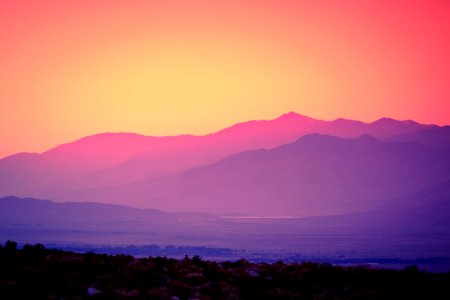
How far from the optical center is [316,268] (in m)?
25.9

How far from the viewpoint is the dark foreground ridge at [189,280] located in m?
21.4

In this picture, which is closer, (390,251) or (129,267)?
(129,267)

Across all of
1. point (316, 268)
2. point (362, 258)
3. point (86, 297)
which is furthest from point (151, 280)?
point (362, 258)

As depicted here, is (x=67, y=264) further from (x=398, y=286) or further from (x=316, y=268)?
(x=398, y=286)

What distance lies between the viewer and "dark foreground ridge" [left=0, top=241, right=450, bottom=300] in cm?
2142

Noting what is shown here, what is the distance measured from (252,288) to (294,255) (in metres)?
149

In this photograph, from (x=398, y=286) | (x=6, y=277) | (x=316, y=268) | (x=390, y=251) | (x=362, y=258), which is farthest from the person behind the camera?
(x=390, y=251)

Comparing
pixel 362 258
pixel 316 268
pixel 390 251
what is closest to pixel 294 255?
pixel 362 258

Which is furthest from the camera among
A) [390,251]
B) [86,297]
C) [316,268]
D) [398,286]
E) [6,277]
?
[390,251]

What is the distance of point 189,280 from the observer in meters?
23.5

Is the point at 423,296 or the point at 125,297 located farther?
the point at 423,296

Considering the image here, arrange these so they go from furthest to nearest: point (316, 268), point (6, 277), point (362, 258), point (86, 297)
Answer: point (362, 258) → point (316, 268) → point (6, 277) → point (86, 297)

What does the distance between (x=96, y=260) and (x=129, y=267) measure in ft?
4.34

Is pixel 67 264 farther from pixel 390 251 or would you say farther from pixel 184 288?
pixel 390 251
